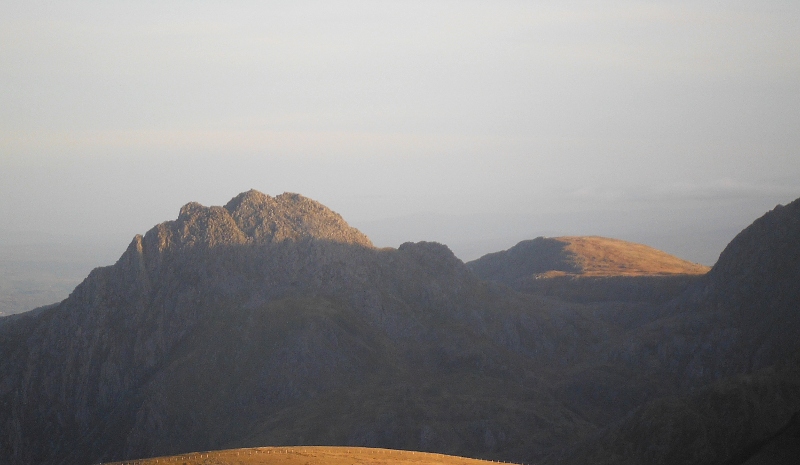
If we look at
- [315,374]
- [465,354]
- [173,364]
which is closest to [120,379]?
[173,364]

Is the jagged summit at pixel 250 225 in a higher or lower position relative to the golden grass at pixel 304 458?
higher

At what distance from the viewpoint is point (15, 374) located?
160 meters

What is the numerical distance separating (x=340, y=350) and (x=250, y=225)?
129 ft

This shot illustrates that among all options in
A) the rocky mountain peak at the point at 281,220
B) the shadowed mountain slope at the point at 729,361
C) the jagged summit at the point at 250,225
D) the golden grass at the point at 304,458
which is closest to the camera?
the golden grass at the point at 304,458

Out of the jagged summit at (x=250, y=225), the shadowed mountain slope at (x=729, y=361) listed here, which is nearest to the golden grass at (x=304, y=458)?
the shadowed mountain slope at (x=729, y=361)

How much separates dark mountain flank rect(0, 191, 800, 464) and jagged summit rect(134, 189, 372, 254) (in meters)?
0.44

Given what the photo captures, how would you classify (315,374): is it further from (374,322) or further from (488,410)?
(488,410)

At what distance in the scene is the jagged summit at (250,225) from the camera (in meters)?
182

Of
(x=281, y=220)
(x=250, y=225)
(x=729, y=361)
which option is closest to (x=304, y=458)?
(x=250, y=225)

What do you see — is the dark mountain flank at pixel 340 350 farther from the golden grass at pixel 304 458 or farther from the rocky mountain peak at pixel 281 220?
the golden grass at pixel 304 458

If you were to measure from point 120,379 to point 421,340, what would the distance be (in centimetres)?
6269

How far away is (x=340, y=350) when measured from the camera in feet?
557

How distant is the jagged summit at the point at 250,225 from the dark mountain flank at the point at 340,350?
441 millimetres

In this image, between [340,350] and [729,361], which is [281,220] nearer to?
[340,350]
